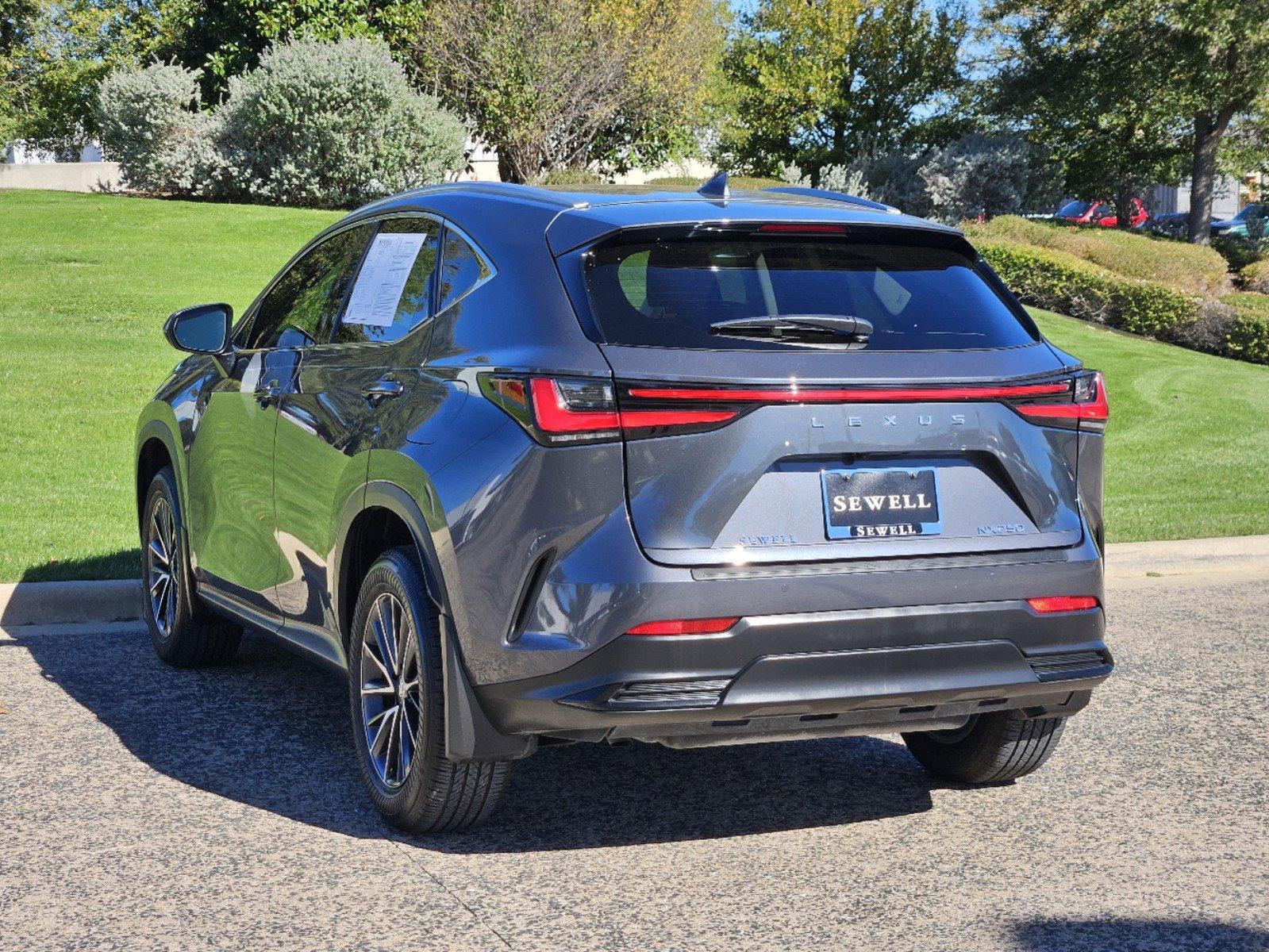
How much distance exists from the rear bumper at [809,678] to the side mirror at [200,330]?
8.29 feet

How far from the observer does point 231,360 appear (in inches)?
229

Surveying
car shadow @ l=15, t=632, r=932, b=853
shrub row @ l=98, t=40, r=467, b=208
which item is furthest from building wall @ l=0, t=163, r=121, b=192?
car shadow @ l=15, t=632, r=932, b=853

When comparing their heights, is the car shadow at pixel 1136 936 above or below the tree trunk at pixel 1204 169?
above

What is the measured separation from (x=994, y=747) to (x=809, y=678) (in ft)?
4.19

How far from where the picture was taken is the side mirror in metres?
5.87

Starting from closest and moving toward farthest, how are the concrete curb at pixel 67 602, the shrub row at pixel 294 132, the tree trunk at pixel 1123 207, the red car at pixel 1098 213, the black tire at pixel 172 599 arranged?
the black tire at pixel 172 599, the concrete curb at pixel 67 602, the shrub row at pixel 294 132, the tree trunk at pixel 1123 207, the red car at pixel 1098 213

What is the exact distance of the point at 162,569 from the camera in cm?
661

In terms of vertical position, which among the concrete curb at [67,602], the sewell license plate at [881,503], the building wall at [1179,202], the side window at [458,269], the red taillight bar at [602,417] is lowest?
the building wall at [1179,202]

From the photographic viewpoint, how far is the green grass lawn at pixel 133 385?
9359mm

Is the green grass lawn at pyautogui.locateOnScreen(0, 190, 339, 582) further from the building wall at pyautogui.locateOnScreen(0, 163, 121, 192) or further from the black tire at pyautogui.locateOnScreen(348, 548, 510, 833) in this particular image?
the building wall at pyautogui.locateOnScreen(0, 163, 121, 192)

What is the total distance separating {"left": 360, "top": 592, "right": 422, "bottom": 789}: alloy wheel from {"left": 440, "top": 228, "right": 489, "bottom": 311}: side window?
89cm

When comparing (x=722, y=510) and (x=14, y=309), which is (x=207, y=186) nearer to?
(x=14, y=309)

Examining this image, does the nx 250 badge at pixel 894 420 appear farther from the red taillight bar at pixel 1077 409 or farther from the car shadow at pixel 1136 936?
the car shadow at pixel 1136 936

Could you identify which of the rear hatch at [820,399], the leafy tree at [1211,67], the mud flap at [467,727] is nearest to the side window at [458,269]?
the rear hatch at [820,399]
